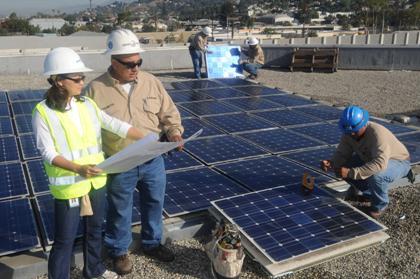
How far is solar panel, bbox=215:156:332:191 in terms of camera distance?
6707mm

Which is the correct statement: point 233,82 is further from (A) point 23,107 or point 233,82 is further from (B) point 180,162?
(B) point 180,162

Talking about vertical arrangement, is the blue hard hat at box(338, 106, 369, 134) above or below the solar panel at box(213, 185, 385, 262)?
above

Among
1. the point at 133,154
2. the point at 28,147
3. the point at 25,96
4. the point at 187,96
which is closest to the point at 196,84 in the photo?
the point at 187,96

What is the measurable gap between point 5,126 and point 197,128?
13.9 feet

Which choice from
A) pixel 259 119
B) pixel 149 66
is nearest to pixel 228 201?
pixel 259 119

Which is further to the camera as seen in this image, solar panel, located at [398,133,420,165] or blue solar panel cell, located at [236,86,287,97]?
blue solar panel cell, located at [236,86,287,97]

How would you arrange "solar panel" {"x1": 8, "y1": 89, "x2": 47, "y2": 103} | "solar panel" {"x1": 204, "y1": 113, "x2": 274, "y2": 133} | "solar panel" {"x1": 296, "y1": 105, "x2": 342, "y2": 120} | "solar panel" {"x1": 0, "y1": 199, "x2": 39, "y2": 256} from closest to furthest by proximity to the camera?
1. "solar panel" {"x1": 0, "y1": 199, "x2": 39, "y2": 256}
2. "solar panel" {"x1": 204, "y1": 113, "x2": 274, "y2": 133}
3. "solar panel" {"x1": 296, "y1": 105, "x2": 342, "y2": 120}
4. "solar panel" {"x1": 8, "y1": 89, "x2": 47, "y2": 103}

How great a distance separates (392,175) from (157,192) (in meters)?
3.25

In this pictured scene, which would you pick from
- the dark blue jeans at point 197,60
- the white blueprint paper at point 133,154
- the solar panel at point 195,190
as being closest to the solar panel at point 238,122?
the solar panel at point 195,190

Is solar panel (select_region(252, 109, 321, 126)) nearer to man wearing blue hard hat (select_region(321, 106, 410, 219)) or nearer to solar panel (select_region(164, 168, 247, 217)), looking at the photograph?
solar panel (select_region(164, 168, 247, 217))

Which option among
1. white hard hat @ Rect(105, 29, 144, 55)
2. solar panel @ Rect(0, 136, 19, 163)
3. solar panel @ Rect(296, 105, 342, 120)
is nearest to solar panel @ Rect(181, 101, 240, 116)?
solar panel @ Rect(296, 105, 342, 120)

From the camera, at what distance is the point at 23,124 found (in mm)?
9641

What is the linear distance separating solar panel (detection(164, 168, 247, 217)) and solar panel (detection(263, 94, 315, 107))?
552 centimetres

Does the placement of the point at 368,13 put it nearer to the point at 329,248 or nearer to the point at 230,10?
the point at 230,10
